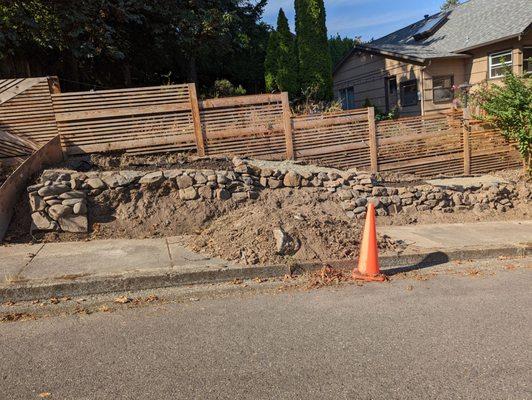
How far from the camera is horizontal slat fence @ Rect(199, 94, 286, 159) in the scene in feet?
29.8

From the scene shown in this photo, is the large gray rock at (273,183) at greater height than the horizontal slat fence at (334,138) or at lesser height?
lesser

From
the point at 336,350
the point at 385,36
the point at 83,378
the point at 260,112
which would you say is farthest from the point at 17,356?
the point at 385,36

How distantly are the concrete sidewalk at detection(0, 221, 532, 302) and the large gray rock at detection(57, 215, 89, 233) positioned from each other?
345 millimetres

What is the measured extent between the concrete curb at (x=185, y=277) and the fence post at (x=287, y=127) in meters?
3.77

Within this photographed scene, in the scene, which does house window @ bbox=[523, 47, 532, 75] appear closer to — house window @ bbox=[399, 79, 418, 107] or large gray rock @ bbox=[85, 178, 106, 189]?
house window @ bbox=[399, 79, 418, 107]

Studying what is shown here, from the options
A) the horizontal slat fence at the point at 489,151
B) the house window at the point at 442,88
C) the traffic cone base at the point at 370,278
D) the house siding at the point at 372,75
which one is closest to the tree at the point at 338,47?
the house siding at the point at 372,75

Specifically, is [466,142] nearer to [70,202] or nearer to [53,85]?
[70,202]

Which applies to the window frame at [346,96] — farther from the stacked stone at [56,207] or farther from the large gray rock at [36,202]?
the large gray rock at [36,202]

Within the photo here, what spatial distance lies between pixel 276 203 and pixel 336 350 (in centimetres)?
432

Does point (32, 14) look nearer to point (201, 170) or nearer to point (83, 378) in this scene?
point (201, 170)

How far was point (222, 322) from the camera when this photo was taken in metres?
4.34

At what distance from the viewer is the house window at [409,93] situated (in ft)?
58.1

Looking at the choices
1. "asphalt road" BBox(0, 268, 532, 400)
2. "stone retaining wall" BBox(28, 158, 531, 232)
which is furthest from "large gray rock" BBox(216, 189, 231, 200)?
"asphalt road" BBox(0, 268, 532, 400)

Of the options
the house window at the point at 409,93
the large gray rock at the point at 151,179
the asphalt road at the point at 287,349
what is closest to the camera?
the asphalt road at the point at 287,349
